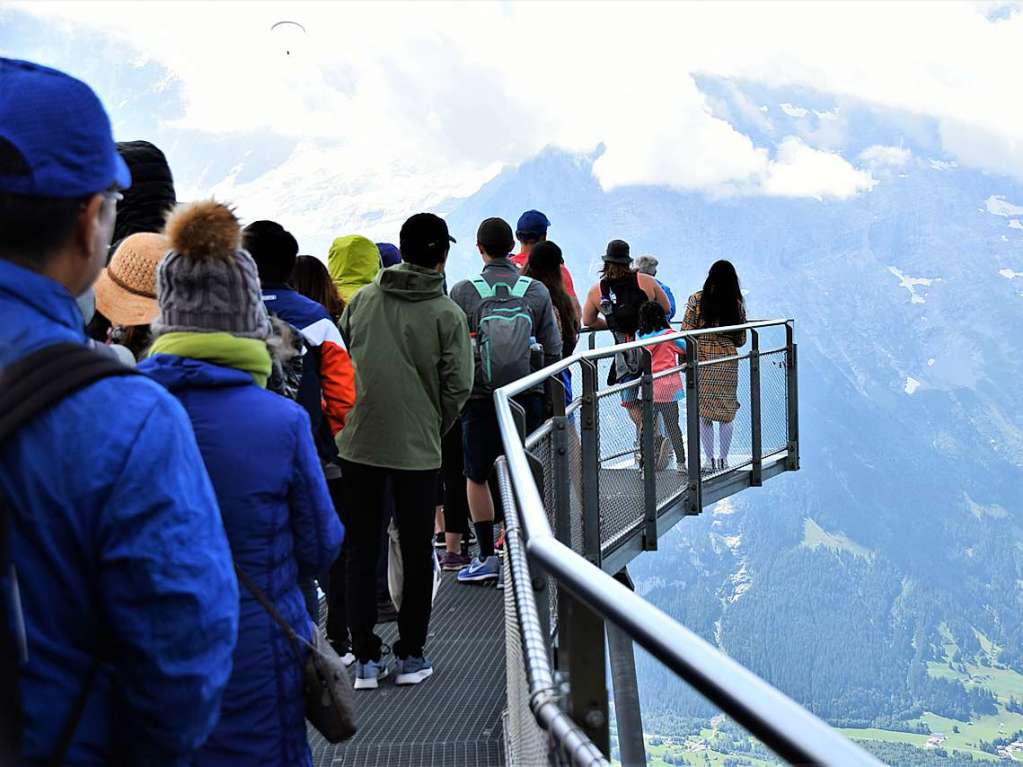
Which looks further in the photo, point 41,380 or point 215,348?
point 215,348

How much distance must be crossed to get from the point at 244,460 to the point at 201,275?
0.41 metres

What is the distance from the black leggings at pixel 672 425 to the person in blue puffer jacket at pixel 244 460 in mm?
5952

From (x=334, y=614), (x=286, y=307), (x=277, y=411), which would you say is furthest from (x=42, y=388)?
(x=334, y=614)

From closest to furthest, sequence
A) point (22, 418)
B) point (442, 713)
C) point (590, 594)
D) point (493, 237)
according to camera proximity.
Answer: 1. point (22, 418)
2. point (590, 594)
3. point (442, 713)
4. point (493, 237)

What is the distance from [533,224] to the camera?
7.55m

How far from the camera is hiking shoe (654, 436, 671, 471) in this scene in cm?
866

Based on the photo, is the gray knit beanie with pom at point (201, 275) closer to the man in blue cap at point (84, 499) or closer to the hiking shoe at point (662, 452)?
the man in blue cap at point (84, 499)

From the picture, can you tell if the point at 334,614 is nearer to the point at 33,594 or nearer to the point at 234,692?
the point at 234,692

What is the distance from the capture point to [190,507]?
4.98 feet

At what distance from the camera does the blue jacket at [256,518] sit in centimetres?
250

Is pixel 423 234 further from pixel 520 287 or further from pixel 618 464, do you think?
pixel 618 464

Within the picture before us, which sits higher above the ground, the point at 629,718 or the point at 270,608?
the point at 270,608

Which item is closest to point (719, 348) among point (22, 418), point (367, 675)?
point (367, 675)

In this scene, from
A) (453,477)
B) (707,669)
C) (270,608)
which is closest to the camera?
(707,669)
